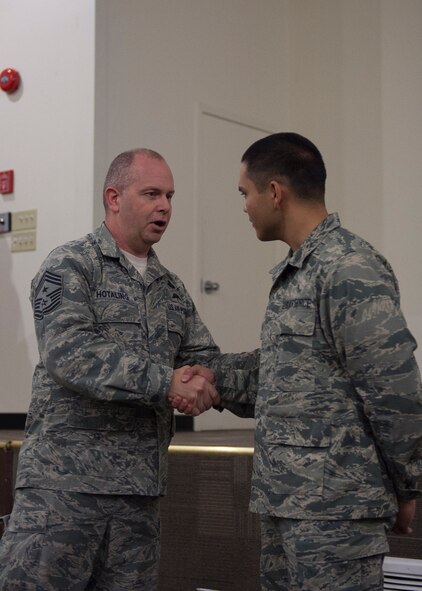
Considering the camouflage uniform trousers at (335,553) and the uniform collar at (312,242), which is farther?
the uniform collar at (312,242)

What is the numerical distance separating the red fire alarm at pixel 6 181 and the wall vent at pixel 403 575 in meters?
3.07

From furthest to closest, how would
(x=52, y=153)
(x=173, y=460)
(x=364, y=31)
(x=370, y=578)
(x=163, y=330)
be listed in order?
(x=364, y=31) → (x=52, y=153) → (x=173, y=460) → (x=163, y=330) → (x=370, y=578)

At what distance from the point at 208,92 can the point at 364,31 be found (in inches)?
42.7

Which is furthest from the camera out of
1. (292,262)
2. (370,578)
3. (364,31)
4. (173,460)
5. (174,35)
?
(364,31)

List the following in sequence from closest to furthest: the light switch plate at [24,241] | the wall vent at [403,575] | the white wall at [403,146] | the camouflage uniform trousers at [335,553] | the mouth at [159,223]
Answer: the camouflage uniform trousers at [335,553]
the mouth at [159,223]
the wall vent at [403,575]
the light switch plate at [24,241]
the white wall at [403,146]

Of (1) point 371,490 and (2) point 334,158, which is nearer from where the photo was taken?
(1) point 371,490

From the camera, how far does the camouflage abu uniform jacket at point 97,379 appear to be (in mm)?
2074

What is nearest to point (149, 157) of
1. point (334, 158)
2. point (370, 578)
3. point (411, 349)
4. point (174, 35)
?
point (411, 349)

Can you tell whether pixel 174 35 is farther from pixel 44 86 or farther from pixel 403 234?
pixel 403 234

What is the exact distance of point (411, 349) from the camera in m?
1.76

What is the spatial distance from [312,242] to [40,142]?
126 inches

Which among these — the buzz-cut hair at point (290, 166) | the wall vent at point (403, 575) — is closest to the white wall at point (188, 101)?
the wall vent at point (403, 575)

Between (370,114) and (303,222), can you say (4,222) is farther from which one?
(303,222)

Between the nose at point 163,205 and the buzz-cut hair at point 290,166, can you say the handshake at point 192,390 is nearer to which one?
the nose at point 163,205
